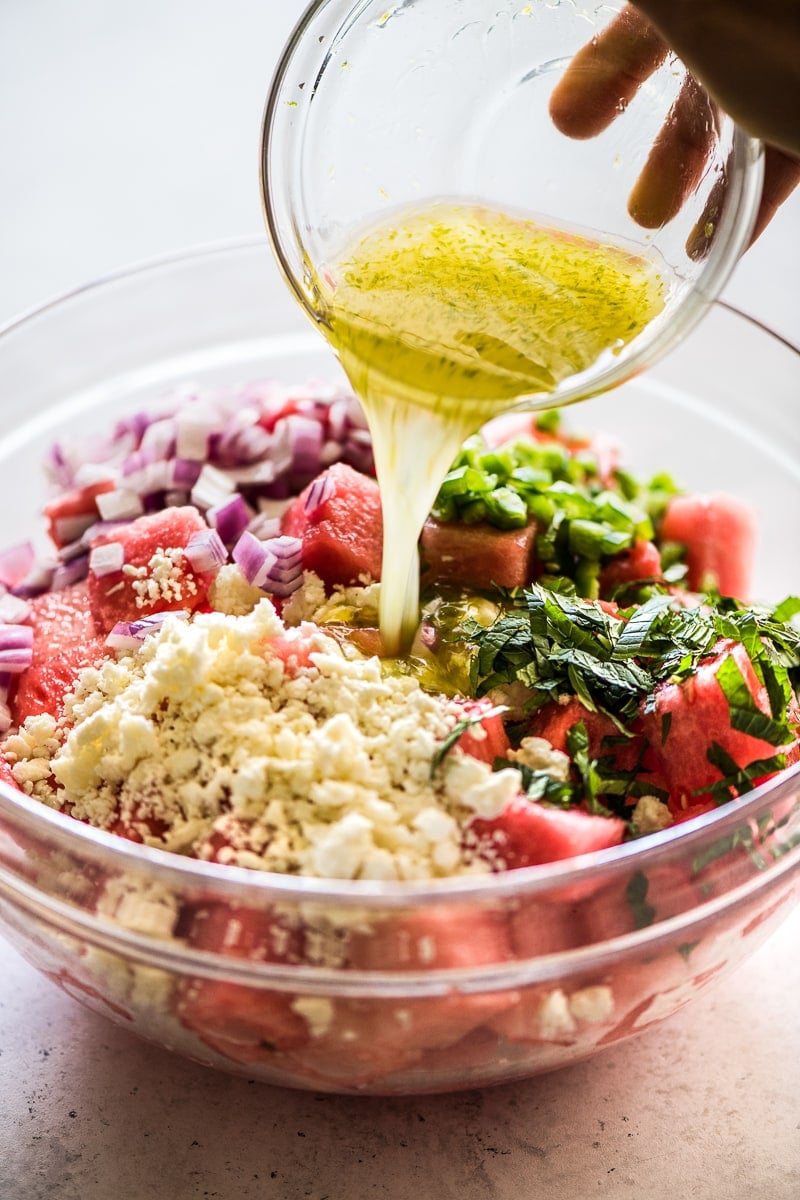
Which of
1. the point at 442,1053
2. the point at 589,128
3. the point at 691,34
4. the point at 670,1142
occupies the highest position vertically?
the point at 691,34

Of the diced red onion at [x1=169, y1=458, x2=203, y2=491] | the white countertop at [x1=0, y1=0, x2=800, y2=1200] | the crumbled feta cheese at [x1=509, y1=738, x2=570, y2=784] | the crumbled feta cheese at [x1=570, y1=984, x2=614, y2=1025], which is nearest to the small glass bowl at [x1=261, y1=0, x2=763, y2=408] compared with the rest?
the diced red onion at [x1=169, y1=458, x2=203, y2=491]

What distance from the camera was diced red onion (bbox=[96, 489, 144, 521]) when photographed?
2.20m

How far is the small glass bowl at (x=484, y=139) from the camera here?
1667mm

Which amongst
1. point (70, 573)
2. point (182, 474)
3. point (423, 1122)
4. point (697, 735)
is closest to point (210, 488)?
point (182, 474)

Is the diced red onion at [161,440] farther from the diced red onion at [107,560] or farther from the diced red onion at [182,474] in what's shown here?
the diced red onion at [107,560]

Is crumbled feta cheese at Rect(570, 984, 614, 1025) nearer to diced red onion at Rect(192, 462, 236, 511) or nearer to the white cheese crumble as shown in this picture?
the white cheese crumble

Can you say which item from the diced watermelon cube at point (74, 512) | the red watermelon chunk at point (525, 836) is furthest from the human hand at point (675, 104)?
the diced watermelon cube at point (74, 512)

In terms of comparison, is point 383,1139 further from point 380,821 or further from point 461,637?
point 461,637

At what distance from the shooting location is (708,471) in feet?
8.94

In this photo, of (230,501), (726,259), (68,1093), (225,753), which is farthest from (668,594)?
(68,1093)

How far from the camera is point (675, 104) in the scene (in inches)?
65.7

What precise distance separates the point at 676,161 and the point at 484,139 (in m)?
0.27

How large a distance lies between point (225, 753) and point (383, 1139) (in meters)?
0.57

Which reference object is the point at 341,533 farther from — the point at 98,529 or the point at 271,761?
the point at 271,761
